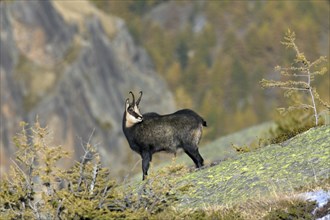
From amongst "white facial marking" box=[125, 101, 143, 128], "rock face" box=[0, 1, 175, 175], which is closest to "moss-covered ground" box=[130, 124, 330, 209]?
"white facial marking" box=[125, 101, 143, 128]

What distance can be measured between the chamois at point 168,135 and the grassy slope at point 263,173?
238 cm

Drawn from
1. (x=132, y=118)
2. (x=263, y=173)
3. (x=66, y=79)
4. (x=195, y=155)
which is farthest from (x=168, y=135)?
(x=66, y=79)

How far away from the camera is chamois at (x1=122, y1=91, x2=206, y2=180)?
A: 17375 mm

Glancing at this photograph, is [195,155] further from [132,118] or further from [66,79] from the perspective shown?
[66,79]

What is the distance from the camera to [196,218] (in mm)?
11109

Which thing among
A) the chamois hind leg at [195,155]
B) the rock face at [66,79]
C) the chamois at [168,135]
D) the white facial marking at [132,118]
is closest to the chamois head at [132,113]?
the white facial marking at [132,118]

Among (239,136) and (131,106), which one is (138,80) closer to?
(239,136)

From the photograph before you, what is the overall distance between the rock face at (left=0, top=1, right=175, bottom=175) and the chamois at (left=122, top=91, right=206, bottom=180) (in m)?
91.6

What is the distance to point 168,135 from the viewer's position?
1742 cm

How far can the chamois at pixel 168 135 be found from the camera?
17.4m

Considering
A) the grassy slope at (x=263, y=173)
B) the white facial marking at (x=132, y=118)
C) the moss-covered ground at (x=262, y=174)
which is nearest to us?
the moss-covered ground at (x=262, y=174)

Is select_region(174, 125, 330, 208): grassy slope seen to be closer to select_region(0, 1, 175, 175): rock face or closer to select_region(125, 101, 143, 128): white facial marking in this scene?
select_region(125, 101, 143, 128): white facial marking

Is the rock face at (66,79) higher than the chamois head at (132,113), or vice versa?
the rock face at (66,79)

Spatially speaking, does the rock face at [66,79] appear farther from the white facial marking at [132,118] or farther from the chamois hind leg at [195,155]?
the chamois hind leg at [195,155]
